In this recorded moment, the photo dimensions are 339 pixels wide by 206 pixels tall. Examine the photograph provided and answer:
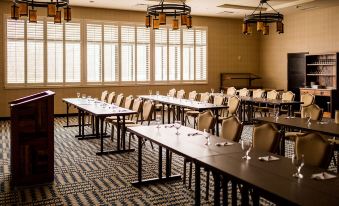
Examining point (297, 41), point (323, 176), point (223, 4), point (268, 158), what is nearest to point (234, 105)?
point (223, 4)

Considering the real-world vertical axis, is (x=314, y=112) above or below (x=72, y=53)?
below

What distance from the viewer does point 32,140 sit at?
17.3ft

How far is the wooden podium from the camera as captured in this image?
17.0 feet

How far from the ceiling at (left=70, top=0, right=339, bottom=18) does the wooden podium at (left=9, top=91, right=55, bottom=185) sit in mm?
7618

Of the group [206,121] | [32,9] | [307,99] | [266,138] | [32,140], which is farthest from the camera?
[307,99]

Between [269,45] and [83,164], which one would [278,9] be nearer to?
[269,45]

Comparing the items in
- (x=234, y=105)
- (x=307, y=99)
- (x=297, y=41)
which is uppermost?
(x=297, y=41)

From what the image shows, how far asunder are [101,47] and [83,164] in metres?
7.70

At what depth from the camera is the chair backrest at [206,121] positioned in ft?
19.3

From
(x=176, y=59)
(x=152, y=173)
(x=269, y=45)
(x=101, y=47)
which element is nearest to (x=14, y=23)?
(x=101, y=47)

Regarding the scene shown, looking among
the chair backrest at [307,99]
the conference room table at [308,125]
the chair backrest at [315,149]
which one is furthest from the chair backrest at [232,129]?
the chair backrest at [307,99]

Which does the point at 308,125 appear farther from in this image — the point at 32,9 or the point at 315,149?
the point at 32,9

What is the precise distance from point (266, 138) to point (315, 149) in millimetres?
739

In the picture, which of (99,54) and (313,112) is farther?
(99,54)
